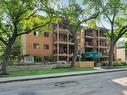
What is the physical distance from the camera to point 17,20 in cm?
2817

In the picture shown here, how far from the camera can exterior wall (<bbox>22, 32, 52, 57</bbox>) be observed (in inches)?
2179

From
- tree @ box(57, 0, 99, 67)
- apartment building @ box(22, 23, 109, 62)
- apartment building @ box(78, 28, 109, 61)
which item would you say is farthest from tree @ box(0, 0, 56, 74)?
apartment building @ box(78, 28, 109, 61)

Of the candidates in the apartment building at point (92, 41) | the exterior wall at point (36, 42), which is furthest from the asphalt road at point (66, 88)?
the apartment building at point (92, 41)

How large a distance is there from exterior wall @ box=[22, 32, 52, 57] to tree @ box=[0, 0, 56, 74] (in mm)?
23074

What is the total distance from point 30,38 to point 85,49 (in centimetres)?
2018

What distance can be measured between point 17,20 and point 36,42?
29.0 m

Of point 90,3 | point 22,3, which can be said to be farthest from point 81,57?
point 22,3

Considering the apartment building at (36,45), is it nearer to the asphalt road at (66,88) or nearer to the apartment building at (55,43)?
the apartment building at (55,43)

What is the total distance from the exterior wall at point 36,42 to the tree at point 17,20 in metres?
23.1

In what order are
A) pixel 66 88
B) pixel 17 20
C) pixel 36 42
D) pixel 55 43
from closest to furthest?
pixel 66 88, pixel 17 20, pixel 36 42, pixel 55 43

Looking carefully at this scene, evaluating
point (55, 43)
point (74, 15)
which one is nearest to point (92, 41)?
point (55, 43)

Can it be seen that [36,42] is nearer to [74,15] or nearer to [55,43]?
[55,43]

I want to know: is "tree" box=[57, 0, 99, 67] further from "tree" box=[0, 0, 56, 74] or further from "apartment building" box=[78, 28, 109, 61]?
"apartment building" box=[78, 28, 109, 61]

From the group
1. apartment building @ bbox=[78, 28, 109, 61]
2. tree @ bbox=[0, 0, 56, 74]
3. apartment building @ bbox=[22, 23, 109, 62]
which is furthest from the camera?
apartment building @ bbox=[78, 28, 109, 61]
